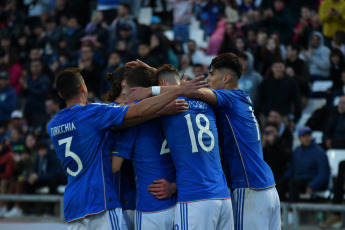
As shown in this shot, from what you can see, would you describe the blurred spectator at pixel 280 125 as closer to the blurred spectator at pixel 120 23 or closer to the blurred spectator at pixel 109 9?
the blurred spectator at pixel 120 23

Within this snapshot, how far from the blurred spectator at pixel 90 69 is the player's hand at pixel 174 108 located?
927cm

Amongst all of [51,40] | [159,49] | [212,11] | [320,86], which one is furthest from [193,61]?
[51,40]

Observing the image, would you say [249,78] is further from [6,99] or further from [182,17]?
[6,99]

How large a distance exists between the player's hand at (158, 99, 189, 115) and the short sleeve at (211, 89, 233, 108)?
15.9 inches

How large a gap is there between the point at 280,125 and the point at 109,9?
25.1 feet

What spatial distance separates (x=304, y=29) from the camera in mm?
15375

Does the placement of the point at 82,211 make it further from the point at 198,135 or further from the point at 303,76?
the point at 303,76

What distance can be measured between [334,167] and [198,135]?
7014mm

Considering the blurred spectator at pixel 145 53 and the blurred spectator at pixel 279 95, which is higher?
the blurred spectator at pixel 145 53

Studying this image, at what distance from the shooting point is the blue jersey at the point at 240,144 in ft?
19.7

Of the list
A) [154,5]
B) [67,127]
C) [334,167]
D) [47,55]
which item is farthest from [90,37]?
[67,127]

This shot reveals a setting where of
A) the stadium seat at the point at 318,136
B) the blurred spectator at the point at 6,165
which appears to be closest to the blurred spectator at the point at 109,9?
the blurred spectator at the point at 6,165

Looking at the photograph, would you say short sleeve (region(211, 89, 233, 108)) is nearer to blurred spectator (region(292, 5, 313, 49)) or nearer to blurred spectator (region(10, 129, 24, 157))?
blurred spectator (region(10, 129, 24, 157))

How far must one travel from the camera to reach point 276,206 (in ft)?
20.0
